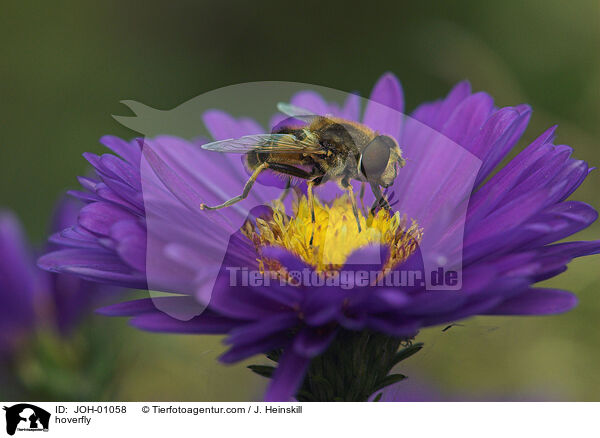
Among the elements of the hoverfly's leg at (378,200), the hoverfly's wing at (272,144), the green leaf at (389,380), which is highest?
the hoverfly's wing at (272,144)

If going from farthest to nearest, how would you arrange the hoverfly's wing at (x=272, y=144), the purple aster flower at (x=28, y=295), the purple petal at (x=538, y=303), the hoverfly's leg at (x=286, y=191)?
the purple aster flower at (x=28, y=295)
the hoverfly's leg at (x=286, y=191)
the hoverfly's wing at (x=272, y=144)
the purple petal at (x=538, y=303)

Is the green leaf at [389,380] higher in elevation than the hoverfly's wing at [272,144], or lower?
lower

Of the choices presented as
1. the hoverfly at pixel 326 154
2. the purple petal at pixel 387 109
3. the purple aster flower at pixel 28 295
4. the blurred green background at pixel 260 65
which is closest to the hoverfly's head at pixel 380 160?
the hoverfly at pixel 326 154

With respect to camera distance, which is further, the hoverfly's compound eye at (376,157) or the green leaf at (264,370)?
the hoverfly's compound eye at (376,157)
